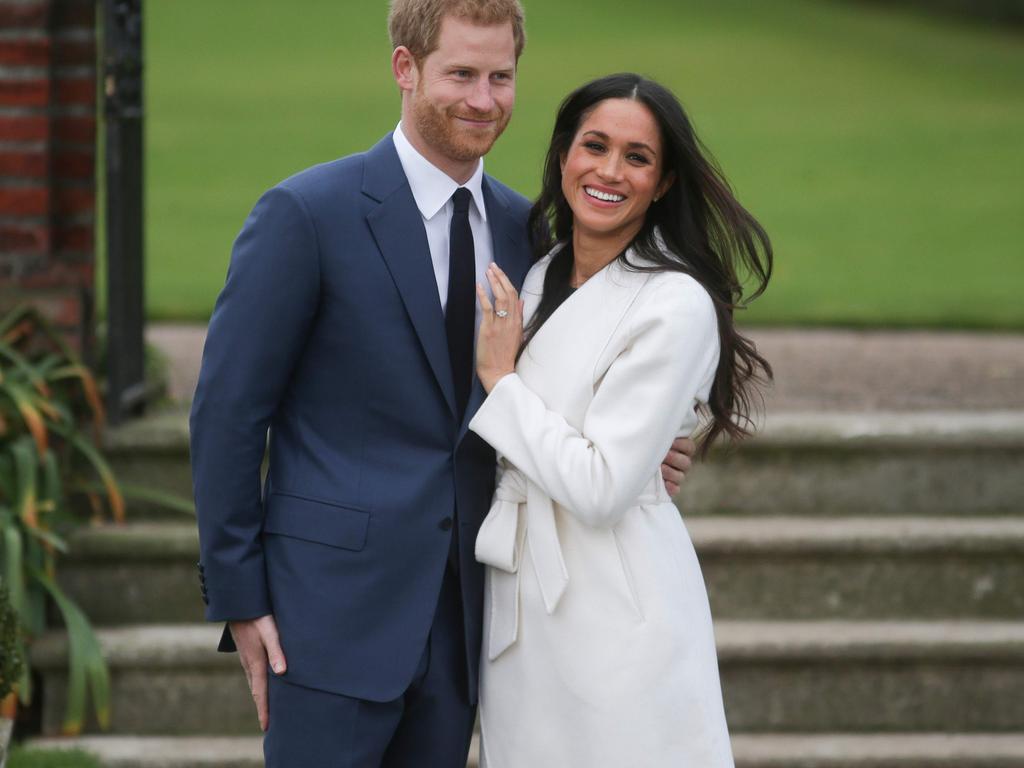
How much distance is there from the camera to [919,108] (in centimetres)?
1391

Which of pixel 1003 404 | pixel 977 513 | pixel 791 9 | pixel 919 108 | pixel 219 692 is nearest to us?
pixel 219 692

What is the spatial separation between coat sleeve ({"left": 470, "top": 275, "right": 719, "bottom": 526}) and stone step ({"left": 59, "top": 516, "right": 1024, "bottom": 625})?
179cm

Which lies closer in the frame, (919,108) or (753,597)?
(753,597)

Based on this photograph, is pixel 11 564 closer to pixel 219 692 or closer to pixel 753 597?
pixel 219 692

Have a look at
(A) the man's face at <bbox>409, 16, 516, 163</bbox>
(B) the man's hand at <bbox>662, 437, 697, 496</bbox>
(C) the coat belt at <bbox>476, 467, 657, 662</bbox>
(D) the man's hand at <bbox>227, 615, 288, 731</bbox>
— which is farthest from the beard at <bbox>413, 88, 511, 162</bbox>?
(D) the man's hand at <bbox>227, 615, 288, 731</bbox>

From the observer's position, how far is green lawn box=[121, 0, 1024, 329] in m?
7.88

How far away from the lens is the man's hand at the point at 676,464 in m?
3.09

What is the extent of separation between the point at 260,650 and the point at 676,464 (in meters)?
0.90

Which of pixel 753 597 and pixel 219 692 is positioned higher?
pixel 753 597

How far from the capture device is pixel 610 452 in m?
2.72

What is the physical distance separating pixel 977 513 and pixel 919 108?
9834 millimetres

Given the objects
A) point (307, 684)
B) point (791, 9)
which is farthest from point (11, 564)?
point (791, 9)

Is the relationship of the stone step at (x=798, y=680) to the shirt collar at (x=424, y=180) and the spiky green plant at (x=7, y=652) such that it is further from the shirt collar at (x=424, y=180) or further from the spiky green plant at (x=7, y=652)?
the shirt collar at (x=424, y=180)

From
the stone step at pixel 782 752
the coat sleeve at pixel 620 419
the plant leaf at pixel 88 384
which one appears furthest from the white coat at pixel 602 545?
the plant leaf at pixel 88 384
